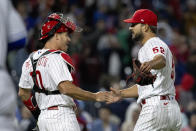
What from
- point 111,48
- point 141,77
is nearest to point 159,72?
point 141,77

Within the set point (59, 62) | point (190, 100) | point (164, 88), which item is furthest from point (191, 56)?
point (59, 62)

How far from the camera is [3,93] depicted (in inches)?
139

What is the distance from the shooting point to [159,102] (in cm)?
620

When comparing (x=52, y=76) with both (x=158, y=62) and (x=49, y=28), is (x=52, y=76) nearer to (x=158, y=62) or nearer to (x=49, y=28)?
(x=49, y=28)

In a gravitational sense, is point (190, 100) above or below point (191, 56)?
below

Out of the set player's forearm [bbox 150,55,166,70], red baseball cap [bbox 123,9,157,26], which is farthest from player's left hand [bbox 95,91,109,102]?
red baseball cap [bbox 123,9,157,26]

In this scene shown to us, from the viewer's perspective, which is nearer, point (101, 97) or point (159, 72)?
point (101, 97)

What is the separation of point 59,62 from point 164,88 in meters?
1.33

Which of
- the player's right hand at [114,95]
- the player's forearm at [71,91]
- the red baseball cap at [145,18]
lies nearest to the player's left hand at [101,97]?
the player's forearm at [71,91]

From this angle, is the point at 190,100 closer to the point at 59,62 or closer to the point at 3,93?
the point at 59,62

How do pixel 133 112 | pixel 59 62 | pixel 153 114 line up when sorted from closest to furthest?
1. pixel 59 62
2. pixel 153 114
3. pixel 133 112

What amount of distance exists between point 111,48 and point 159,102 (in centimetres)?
733

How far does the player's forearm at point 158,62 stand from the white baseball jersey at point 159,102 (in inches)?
7.7

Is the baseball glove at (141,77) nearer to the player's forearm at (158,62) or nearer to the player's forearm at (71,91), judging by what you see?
the player's forearm at (158,62)
